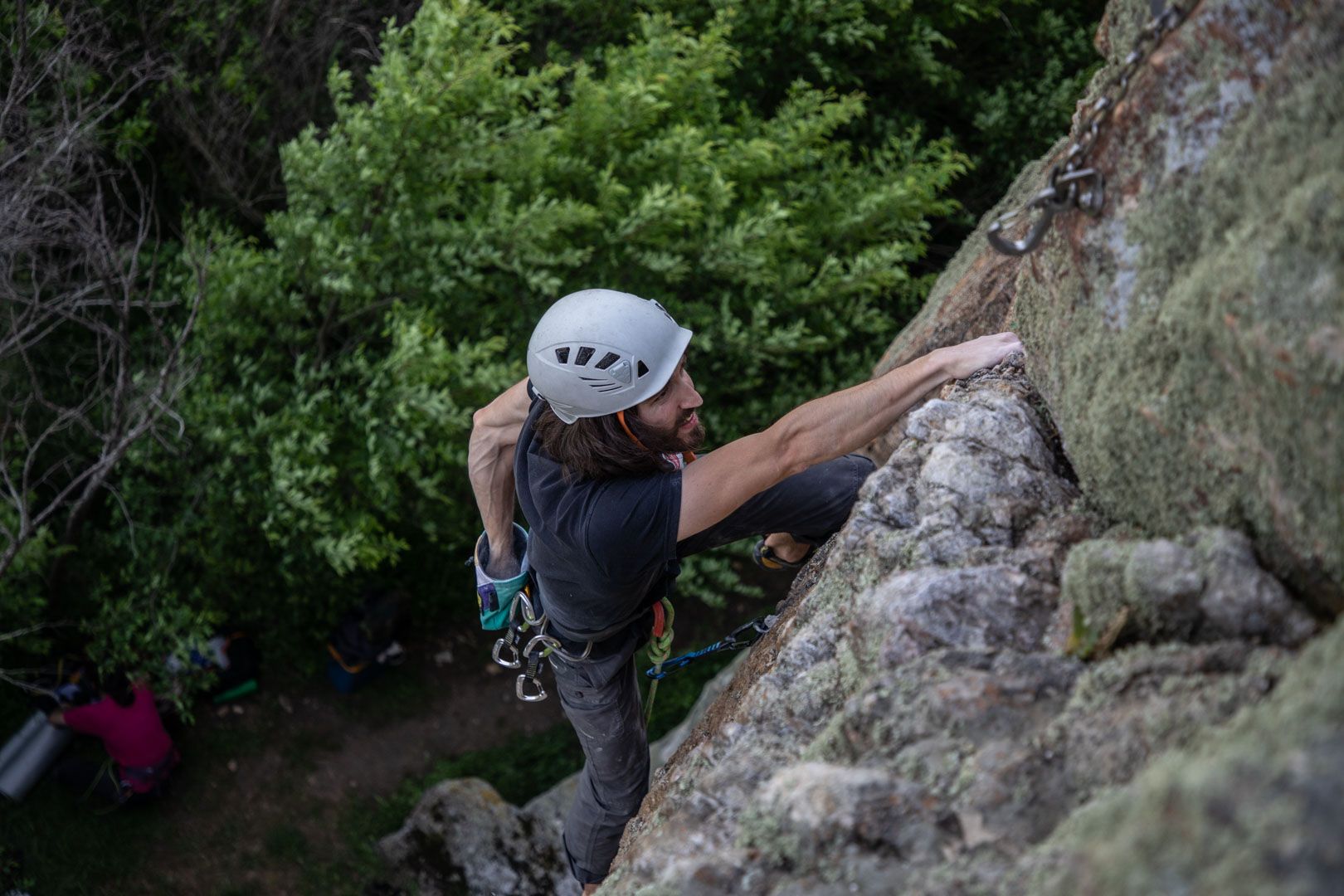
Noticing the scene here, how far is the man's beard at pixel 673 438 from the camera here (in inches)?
134

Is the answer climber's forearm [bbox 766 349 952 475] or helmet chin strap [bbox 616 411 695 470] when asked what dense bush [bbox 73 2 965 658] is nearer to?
helmet chin strap [bbox 616 411 695 470]

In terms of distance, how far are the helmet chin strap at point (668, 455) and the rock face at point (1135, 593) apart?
855 mm

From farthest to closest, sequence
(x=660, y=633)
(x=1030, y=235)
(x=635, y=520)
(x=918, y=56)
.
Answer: (x=918, y=56), (x=660, y=633), (x=635, y=520), (x=1030, y=235)

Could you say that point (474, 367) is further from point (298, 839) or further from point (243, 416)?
point (298, 839)

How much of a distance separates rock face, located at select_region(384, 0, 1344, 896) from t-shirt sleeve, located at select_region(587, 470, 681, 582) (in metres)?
0.63

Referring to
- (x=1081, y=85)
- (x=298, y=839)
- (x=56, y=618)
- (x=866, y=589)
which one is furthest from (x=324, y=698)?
(x=1081, y=85)

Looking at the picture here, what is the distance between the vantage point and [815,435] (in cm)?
304

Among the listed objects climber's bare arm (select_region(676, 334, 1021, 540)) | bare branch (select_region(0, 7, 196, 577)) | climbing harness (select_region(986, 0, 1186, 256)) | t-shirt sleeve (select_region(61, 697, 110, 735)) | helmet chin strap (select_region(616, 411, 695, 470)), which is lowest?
t-shirt sleeve (select_region(61, 697, 110, 735))

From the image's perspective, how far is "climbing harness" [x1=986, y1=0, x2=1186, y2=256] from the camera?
221cm

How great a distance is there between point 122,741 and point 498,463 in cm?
466

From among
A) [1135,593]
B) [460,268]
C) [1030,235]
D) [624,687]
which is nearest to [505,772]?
[460,268]

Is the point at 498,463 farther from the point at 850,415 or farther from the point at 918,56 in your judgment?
the point at 918,56

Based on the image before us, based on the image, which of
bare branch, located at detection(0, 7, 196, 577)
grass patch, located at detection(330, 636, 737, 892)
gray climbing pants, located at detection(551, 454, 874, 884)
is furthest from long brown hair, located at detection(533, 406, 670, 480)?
grass patch, located at detection(330, 636, 737, 892)

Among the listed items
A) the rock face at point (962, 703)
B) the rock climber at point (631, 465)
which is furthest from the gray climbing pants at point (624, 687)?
the rock face at point (962, 703)
